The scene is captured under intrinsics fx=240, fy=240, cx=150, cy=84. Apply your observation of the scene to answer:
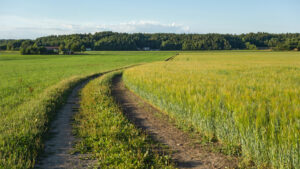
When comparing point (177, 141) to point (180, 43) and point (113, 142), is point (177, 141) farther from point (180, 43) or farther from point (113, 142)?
point (180, 43)

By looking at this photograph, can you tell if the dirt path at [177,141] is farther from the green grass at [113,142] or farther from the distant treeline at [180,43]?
the distant treeline at [180,43]

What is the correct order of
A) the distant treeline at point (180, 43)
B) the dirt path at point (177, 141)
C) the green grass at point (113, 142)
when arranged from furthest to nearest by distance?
the distant treeline at point (180, 43) → the dirt path at point (177, 141) → the green grass at point (113, 142)

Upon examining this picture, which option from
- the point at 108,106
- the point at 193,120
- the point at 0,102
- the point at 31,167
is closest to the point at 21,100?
the point at 0,102

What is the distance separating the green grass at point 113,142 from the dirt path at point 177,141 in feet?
1.80

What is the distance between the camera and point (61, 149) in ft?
21.0

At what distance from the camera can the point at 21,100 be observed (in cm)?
1254

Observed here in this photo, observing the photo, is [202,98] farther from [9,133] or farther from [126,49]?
[126,49]

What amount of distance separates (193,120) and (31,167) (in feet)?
16.0

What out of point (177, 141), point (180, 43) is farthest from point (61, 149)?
point (180, 43)

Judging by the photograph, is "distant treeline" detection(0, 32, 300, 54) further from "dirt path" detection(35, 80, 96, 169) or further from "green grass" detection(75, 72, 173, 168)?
"green grass" detection(75, 72, 173, 168)

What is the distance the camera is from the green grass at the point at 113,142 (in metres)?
5.43

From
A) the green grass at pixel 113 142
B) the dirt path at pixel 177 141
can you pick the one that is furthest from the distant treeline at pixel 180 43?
the green grass at pixel 113 142

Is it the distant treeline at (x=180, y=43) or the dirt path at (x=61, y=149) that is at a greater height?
the distant treeline at (x=180, y=43)

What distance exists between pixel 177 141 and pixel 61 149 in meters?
3.29
